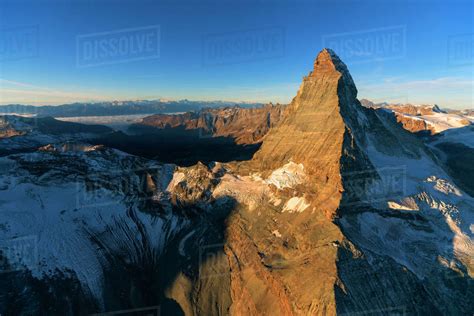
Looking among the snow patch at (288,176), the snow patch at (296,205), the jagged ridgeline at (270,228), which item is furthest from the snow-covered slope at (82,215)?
the snow patch at (296,205)

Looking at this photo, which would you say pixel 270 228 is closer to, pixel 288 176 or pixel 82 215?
pixel 288 176

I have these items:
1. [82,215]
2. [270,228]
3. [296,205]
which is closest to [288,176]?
[296,205]

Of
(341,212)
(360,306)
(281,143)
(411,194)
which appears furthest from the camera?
(281,143)

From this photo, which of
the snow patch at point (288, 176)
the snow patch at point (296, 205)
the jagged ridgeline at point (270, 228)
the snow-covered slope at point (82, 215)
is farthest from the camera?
the snow patch at point (288, 176)

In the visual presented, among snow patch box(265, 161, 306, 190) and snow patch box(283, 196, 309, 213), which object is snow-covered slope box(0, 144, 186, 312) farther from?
snow patch box(283, 196, 309, 213)

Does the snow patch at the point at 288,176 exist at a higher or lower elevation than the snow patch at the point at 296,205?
higher

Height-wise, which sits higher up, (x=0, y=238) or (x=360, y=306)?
(x=0, y=238)

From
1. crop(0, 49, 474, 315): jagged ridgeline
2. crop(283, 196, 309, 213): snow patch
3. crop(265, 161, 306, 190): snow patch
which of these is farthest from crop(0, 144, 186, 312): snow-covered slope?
crop(283, 196, 309, 213): snow patch

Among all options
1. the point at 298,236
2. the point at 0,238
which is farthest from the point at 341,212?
the point at 0,238

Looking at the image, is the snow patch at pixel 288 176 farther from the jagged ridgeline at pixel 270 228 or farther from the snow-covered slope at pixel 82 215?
the snow-covered slope at pixel 82 215

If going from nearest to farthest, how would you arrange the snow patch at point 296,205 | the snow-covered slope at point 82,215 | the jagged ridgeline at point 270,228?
the jagged ridgeline at point 270,228 < the snow-covered slope at point 82,215 < the snow patch at point 296,205

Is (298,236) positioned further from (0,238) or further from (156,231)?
(0,238)
